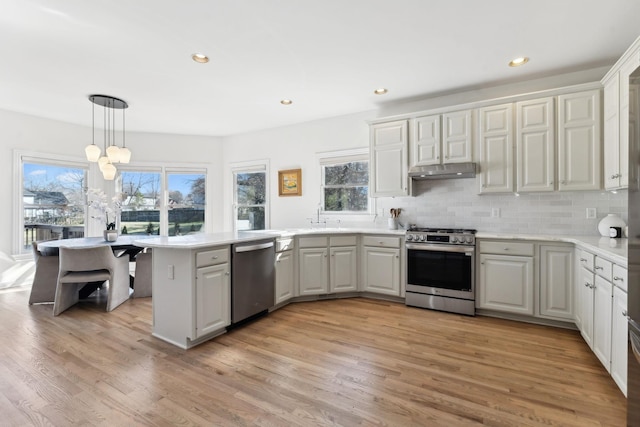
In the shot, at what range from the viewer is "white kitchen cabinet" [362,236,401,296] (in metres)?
3.73

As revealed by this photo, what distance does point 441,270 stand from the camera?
3.45m

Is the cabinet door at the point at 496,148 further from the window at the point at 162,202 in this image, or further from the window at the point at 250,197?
the window at the point at 162,202

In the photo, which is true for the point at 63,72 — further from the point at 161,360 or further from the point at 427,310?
the point at 427,310

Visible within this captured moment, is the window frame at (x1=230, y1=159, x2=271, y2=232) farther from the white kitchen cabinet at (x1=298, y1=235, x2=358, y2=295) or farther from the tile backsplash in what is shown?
the tile backsplash

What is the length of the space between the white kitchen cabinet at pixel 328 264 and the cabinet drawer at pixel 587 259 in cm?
225

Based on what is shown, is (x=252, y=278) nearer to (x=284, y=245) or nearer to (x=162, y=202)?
(x=284, y=245)

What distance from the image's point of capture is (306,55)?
9.40 ft

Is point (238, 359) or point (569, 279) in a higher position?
point (569, 279)

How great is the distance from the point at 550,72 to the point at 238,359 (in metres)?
4.16

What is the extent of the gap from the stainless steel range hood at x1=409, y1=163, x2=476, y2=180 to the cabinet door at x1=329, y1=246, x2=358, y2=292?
1244 mm

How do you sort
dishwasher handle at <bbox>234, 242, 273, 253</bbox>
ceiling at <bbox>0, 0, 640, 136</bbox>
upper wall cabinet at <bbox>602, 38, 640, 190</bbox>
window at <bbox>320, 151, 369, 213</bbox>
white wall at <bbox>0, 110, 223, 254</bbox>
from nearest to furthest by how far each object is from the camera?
ceiling at <bbox>0, 0, 640, 136</bbox> < upper wall cabinet at <bbox>602, 38, 640, 190</bbox> < dishwasher handle at <bbox>234, 242, 273, 253</bbox> < white wall at <bbox>0, 110, 223, 254</bbox> < window at <bbox>320, 151, 369, 213</bbox>

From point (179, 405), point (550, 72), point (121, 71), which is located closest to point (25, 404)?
point (179, 405)

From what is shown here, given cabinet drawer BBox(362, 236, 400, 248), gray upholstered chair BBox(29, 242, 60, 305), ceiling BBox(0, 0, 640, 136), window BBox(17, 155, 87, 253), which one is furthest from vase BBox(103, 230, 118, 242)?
cabinet drawer BBox(362, 236, 400, 248)

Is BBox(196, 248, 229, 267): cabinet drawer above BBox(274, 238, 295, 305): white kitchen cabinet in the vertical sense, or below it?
above
